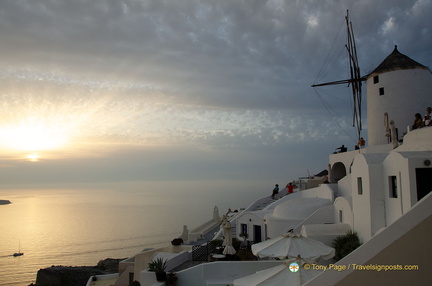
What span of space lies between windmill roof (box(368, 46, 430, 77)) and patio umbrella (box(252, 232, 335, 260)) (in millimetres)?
17904

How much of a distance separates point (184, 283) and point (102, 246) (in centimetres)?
7212

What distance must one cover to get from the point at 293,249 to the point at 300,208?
10935 mm

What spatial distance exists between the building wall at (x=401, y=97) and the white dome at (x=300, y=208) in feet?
24.5

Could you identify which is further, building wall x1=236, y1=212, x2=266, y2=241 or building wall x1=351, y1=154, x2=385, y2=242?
building wall x1=236, y1=212, x2=266, y2=241

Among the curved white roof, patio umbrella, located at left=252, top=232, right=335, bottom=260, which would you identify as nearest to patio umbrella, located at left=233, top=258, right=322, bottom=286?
patio umbrella, located at left=252, top=232, right=335, bottom=260

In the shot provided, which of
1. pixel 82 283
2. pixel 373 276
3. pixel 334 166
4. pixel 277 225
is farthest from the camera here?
pixel 82 283

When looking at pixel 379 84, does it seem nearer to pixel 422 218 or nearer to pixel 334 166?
pixel 334 166

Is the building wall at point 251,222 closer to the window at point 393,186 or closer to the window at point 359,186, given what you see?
the window at point 359,186

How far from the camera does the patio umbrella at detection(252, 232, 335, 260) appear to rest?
13039 millimetres

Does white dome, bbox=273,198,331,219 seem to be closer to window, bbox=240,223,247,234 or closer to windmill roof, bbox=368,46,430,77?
window, bbox=240,223,247,234

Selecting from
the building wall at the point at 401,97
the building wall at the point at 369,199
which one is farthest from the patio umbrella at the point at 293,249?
the building wall at the point at 401,97

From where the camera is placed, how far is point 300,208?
23.8m

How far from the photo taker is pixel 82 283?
122ft

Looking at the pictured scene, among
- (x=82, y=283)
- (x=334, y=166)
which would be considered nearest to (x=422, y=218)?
(x=334, y=166)
